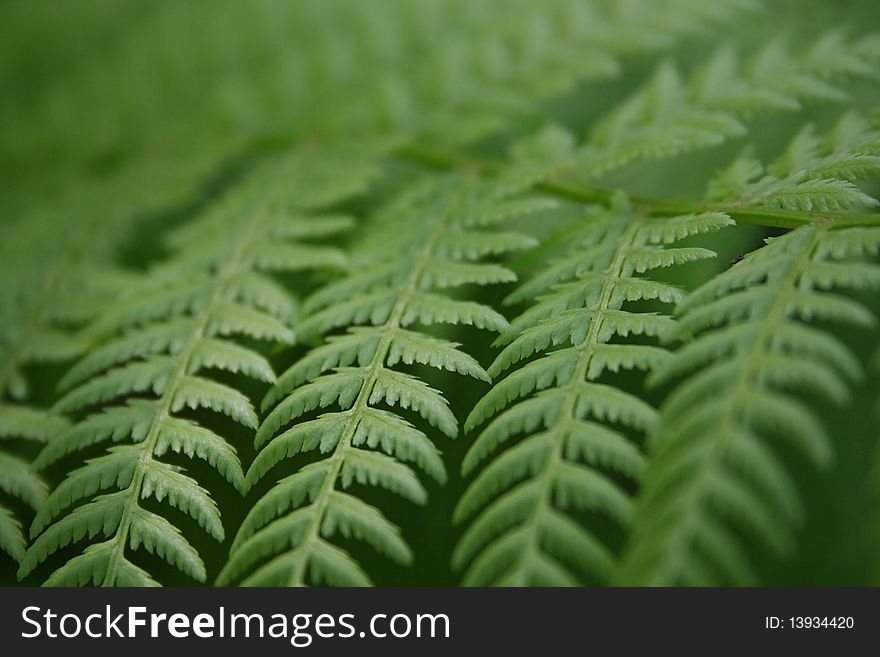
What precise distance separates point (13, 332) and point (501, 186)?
4.10 feet

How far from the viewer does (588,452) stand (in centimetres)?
103

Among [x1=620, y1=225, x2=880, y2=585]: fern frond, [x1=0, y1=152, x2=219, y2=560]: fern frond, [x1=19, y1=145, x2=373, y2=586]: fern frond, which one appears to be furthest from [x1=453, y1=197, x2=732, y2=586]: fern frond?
[x1=0, y1=152, x2=219, y2=560]: fern frond

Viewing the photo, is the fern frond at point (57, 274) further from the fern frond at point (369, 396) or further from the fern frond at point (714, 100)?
the fern frond at point (714, 100)

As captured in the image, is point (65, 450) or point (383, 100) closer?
point (65, 450)

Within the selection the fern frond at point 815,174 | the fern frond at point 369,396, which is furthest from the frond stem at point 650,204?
the fern frond at point 369,396

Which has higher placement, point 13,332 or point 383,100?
point 383,100

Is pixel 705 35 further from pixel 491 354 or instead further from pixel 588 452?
pixel 588 452

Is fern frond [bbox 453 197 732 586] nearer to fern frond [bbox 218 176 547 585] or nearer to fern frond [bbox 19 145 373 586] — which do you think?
fern frond [bbox 218 176 547 585]

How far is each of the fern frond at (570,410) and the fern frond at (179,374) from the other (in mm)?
451

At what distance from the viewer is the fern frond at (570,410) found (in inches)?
37.9

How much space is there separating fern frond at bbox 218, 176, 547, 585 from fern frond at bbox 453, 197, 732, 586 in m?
0.08

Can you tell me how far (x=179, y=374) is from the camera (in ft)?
4.65

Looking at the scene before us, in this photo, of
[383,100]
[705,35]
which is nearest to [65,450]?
[383,100]

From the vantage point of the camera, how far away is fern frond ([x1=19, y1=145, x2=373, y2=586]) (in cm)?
119
